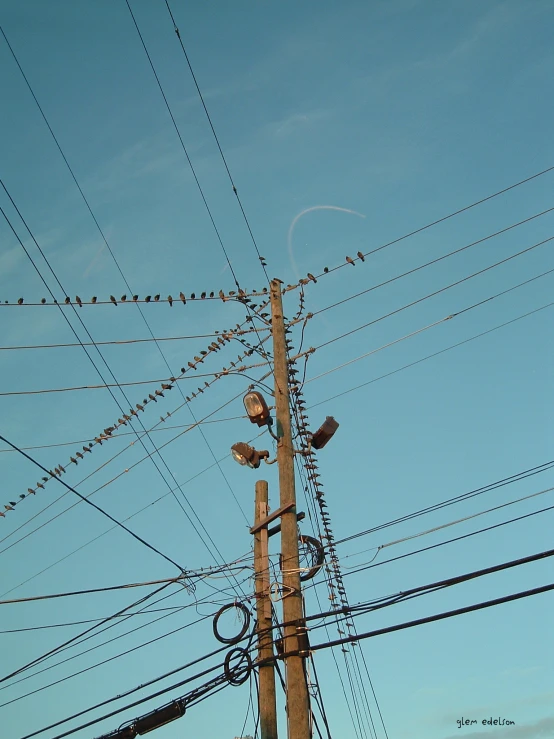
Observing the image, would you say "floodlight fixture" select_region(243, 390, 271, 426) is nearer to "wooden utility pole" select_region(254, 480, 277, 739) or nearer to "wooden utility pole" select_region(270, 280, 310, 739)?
"wooden utility pole" select_region(270, 280, 310, 739)

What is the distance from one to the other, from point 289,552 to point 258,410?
1.92 m

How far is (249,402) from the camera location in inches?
374

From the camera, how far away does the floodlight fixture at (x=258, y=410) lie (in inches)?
370

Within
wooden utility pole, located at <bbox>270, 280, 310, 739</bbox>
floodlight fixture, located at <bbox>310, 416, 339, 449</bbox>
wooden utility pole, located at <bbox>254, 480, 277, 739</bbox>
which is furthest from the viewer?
floodlight fixture, located at <bbox>310, 416, 339, 449</bbox>

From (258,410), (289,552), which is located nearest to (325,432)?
(258,410)

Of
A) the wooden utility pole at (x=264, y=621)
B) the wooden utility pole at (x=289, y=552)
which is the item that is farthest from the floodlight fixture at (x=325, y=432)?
the wooden utility pole at (x=264, y=621)

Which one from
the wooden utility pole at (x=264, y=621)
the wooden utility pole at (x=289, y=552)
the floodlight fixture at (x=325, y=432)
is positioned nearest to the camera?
the wooden utility pole at (x=289, y=552)

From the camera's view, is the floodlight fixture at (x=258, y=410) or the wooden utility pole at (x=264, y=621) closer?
the wooden utility pole at (x=264, y=621)

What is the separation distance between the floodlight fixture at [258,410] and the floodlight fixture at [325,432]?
0.65 metres

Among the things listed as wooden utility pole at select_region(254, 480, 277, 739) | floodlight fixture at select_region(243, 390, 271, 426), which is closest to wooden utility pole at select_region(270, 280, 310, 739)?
floodlight fixture at select_region(243, 390, 271, 426)

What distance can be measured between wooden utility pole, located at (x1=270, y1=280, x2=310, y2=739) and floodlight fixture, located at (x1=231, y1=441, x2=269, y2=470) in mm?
380

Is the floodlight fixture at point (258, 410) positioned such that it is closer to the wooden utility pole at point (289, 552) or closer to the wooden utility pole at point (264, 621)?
the wooden utility pole at point (289, 552)

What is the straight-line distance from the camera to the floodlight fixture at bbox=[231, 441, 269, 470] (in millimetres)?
9375

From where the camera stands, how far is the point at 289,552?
836 cm
